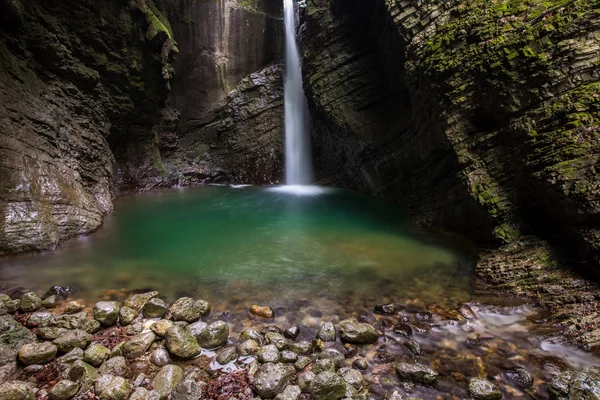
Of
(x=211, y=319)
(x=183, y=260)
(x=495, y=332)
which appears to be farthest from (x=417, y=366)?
(x=183, y=260)

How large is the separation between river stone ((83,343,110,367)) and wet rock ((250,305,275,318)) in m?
2.09

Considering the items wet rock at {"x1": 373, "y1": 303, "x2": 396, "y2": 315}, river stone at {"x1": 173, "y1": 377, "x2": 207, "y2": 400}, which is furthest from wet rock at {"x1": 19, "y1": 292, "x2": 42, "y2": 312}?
wet rock at {"x1": 373, "y1": 303, "x2": 396, "y2": 315}

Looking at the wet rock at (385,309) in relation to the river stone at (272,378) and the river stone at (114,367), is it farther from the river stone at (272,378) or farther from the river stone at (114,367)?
the river stone at (114,367)

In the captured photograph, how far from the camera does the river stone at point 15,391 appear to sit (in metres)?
3.14

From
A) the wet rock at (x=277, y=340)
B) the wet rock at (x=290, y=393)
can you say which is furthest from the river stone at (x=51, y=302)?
the wet rock at (x=290, y=393)

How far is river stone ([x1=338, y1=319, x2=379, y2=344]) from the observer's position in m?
4.55

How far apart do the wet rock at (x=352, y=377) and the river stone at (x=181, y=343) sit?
190 cm

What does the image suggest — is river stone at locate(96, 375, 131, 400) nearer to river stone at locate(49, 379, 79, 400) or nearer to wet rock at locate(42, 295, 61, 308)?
river stone at locate(49, 379, 79, 400)

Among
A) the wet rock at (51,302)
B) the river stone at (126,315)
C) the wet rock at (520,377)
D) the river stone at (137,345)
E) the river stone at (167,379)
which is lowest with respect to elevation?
A: the wet rock at (520,377)

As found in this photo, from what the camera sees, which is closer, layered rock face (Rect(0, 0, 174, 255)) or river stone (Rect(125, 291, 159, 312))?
river stone (Rect(125, 291, 159, 312))

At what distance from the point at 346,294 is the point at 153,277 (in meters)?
3.94

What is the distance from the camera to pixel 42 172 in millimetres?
9289

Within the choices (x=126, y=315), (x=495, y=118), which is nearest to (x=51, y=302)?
(x=126, y=315)

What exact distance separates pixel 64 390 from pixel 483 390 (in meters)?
4.55
